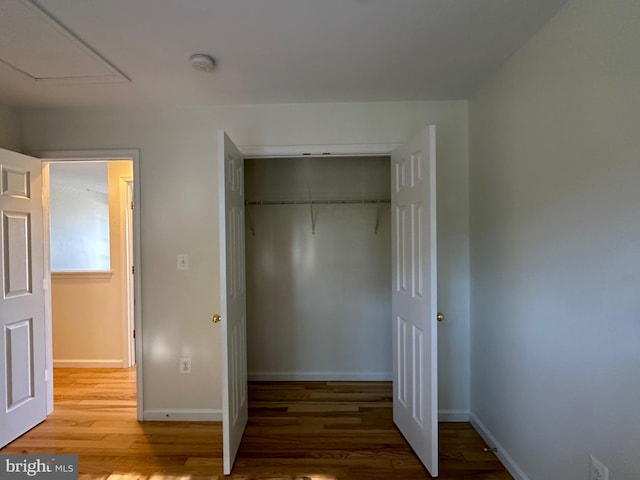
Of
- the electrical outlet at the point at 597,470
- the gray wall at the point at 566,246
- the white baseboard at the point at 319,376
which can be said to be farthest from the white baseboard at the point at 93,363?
the electrical outlet at the point at 597,470

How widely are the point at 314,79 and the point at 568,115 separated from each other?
1344 mm

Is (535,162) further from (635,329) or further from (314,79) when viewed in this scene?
(314,79)

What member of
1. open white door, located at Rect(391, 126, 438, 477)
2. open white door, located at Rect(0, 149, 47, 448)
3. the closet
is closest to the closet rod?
the closet

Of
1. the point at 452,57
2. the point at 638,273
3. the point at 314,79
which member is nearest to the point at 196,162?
the point at 314,79

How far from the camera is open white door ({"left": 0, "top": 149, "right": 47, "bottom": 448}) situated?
2.19 meters

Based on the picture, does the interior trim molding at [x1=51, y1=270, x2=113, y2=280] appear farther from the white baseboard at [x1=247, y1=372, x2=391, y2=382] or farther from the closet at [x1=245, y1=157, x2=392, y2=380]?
the white baseboard at [x1=247, y1=372, x2=391, y2=382]

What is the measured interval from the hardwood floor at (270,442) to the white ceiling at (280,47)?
2311mm

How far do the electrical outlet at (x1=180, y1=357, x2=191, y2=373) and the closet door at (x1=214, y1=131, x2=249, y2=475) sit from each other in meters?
0.43

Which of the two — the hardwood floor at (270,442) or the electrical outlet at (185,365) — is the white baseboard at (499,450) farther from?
the electrical outlet at (185,365)

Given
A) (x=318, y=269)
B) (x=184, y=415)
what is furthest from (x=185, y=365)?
(x=318, y=269)

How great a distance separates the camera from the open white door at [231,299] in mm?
1854

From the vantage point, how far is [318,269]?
3252 mm

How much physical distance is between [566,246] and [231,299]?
1.71m

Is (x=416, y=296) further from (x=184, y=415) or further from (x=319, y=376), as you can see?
(x=184, y=415)
